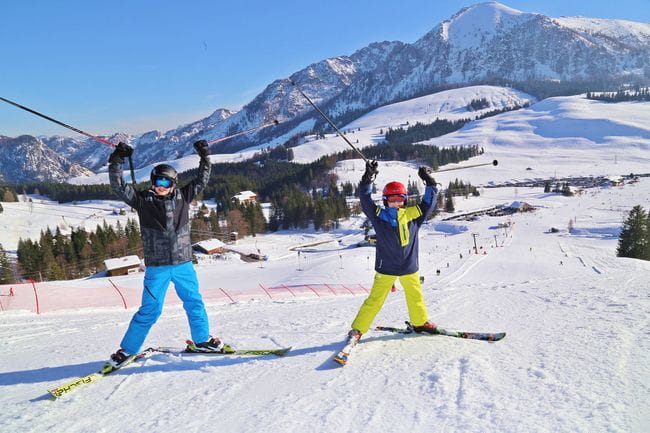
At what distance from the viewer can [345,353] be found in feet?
14.9

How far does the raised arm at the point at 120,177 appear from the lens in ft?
15.4

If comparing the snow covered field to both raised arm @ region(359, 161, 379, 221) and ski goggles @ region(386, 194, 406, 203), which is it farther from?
ski goggles @ region(386, 194, 406, 203)

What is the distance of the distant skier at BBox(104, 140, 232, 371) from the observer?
4.77 metres

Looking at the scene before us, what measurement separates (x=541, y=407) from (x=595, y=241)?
223 feet

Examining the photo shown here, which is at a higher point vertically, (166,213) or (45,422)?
(166,213)

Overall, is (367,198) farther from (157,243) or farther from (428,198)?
(157,243)

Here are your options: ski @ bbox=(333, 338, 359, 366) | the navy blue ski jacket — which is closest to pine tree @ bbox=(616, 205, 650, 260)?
the navy blue ski jacket

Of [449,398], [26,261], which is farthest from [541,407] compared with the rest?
[26,261]

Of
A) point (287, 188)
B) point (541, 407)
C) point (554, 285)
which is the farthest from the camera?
point (287, 188)

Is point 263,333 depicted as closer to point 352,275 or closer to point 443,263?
point 352,275

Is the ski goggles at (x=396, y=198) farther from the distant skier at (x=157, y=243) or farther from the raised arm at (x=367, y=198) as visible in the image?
the distant skier at (x=157, y=243)

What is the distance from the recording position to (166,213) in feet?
15.9

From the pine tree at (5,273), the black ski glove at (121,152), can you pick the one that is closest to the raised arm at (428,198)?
the black ski glove at (121,152)

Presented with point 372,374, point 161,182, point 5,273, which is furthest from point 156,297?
point 5,273
